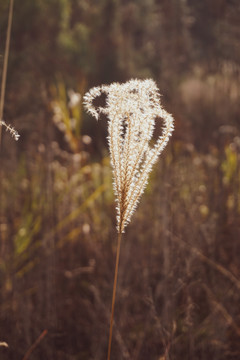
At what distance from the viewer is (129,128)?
2.03 feet

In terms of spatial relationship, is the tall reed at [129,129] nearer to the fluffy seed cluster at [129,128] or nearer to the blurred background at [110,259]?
the fluffy seed cluster at [129,128]

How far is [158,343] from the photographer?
5.08 ft

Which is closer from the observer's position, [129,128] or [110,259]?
[129,128]

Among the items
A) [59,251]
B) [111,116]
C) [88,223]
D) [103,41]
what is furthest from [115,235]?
[103,41]

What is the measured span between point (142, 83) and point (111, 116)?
0.23ft

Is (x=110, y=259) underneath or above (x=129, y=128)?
underneath

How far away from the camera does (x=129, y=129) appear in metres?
0.62

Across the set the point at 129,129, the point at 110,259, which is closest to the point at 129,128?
the point at 129,129

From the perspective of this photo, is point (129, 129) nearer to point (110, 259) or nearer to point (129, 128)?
point (129, 128)

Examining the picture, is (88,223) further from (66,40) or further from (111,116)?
(66,40)

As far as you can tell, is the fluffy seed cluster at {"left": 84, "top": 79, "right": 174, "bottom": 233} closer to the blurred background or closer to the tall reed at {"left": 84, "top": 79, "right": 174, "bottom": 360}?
the tall reed at {"left": 84, "top": 79, "right": 174, "bottom": 360}

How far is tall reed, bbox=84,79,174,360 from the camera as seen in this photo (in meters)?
0.61

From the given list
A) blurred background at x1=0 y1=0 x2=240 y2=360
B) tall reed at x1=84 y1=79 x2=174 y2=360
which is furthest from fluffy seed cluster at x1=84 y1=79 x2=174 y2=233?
blurred background at x1=0 y1=0 x2=240 y2=360

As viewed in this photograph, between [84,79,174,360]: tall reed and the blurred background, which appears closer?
[84,79,174,360]: tall reed
